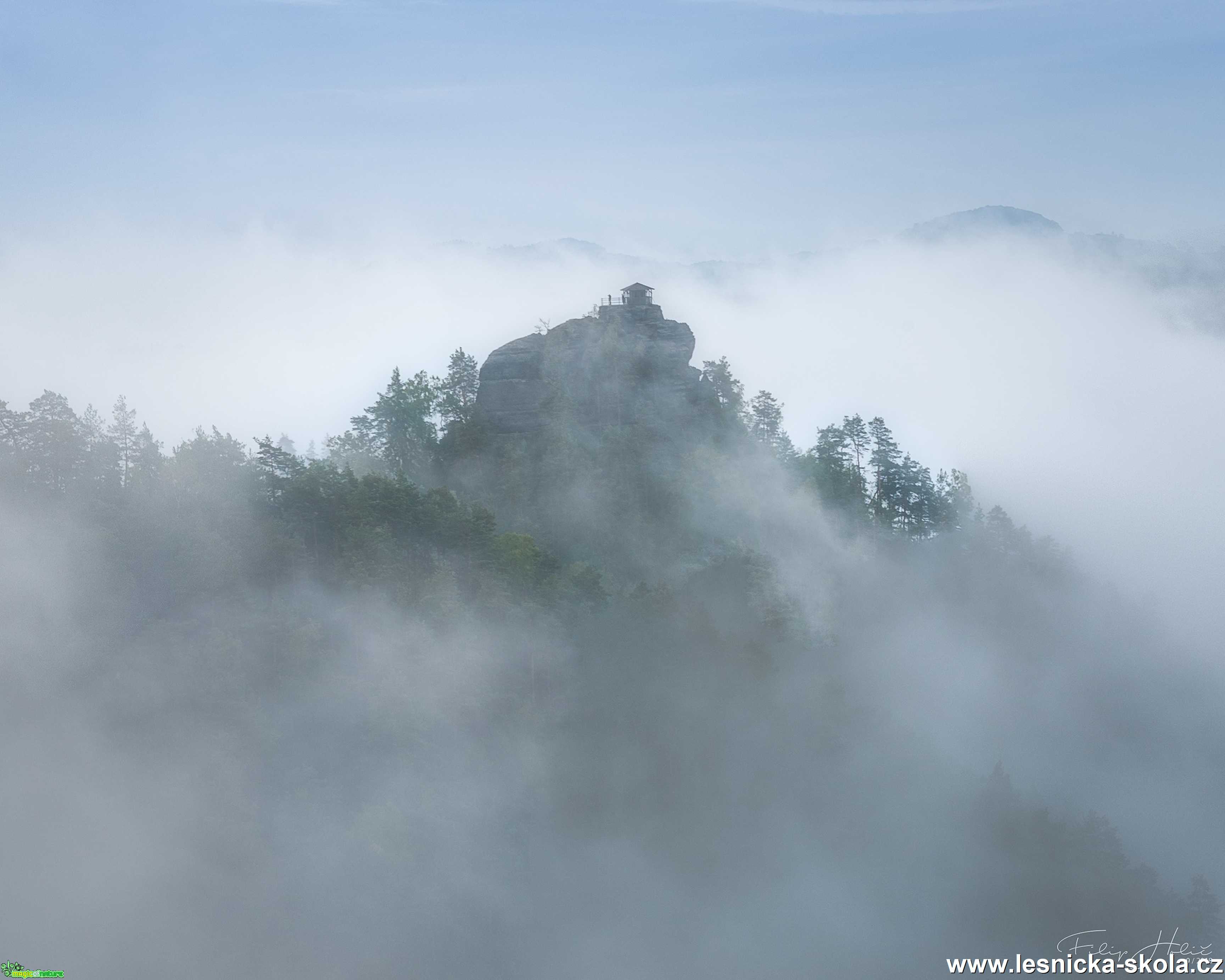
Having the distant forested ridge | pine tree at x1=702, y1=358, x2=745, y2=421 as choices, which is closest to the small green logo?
the distant forested ridge

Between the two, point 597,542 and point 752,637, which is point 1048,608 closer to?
point 752,637

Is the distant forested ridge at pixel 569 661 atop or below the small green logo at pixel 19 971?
atop

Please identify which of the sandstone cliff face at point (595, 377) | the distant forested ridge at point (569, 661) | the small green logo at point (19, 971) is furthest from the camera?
the sandstone cliff face at point (595, 377)

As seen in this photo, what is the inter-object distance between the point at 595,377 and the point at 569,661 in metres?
25.1

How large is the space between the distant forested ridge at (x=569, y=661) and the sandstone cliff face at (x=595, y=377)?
0.45 metres

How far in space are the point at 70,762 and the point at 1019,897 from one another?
216 feet

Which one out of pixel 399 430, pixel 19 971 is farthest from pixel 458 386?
pixel 19 971

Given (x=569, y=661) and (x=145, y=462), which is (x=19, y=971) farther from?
(x=569, y=661)

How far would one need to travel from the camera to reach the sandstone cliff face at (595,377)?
85.7 metres

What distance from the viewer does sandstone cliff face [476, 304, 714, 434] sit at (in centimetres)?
8569

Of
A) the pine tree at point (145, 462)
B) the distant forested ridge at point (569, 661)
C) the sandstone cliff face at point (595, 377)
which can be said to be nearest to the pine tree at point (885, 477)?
the distant forested ridge at point (569, 661)

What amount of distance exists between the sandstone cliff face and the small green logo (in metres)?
47.6

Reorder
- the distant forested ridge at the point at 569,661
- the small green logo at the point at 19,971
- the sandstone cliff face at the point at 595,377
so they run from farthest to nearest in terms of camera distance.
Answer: the sandstone cliff face at the point at 595,377, the distant forested ridge at the point at 569,661, the small green logo at the point at 19,971

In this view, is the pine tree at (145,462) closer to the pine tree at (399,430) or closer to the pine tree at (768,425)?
the pine tree at (399,430)
